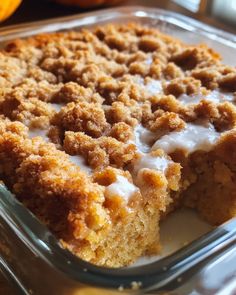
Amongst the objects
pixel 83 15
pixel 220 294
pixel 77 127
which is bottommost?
pixel 220 294

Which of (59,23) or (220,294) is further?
(59,23)

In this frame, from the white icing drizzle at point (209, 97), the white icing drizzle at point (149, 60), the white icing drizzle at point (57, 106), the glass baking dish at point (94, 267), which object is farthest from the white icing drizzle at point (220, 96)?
the glass baking dish at point (94, 267)

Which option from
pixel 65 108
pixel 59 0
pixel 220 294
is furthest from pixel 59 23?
pixel 220 294

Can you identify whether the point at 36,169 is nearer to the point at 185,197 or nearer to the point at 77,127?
the point at 77,127

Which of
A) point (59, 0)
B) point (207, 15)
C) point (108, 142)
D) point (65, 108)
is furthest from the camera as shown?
point (207, 15)

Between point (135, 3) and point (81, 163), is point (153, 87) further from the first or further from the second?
point (135, 3)

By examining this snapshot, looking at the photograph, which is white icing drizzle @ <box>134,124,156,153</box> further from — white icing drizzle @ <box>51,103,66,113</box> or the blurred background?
Result: the blurred background
